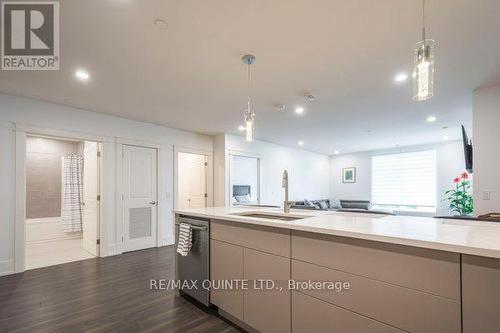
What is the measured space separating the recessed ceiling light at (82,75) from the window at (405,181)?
28.2ft

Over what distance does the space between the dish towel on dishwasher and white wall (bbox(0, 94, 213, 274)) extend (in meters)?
2.49

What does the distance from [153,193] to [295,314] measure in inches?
159

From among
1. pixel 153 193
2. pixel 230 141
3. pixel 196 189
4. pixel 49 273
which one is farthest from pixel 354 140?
pixel 49 273

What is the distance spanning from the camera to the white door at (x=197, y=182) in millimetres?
6086

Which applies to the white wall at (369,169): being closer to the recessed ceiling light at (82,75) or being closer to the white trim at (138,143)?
the white trim at (138,143)

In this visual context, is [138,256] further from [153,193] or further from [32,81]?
[32,81]

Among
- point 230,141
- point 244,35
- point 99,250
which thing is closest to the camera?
point 244,35

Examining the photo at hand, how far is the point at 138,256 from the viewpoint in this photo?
4.26m

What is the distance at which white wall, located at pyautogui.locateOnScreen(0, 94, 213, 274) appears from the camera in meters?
3.38

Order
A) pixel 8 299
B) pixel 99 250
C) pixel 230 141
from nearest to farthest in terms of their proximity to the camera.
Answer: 1. pixel 8 299
2. pixel 99 250
3. pixel 230 141

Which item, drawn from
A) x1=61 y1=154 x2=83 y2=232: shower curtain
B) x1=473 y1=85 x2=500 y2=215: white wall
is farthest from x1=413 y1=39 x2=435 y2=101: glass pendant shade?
x1=61 y1=154 x2=83 y2=232: shower curtain

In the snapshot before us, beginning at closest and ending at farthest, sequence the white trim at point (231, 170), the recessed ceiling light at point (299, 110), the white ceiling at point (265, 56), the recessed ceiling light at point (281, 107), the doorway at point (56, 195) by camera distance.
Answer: the white ceiling at point (265, 56)
the recessed ceiling light at point (281, 107)
the recessed ceiling light at point (299, 110)
the doorway at point (56, 195)
the white trim at point (231, 170)

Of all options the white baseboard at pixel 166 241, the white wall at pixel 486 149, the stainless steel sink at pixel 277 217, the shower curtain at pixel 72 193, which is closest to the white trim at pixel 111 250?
the white baseboard at pixel 166 241

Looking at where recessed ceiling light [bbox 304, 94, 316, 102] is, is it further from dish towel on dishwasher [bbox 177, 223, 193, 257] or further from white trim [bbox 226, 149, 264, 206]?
white trim [bbox 226, 149, 264, 206]
